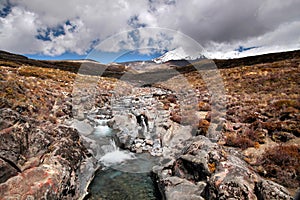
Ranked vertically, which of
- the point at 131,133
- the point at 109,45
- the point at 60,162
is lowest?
the point at 131,133

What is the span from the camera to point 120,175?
10.3 m

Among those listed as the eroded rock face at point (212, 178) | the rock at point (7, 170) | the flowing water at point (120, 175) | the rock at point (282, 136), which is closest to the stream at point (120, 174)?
the flowing water at point (120, 175)

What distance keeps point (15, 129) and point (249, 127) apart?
12635 millimetres

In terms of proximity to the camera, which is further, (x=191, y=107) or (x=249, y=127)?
(x=191, y=107)

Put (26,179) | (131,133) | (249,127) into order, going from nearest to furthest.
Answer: (26,179) < (249,127) < (131,133)

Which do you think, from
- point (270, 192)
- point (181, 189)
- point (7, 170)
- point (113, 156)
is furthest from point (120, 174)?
point (270, 192)

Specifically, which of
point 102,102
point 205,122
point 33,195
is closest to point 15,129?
point 33,195

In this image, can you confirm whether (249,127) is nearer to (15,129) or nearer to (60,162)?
(60,162)

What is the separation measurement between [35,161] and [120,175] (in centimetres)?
441

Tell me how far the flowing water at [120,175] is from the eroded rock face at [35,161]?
4.61ft

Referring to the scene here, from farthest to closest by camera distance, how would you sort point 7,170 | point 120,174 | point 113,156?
point 113,156
point 120,174
point 7,170

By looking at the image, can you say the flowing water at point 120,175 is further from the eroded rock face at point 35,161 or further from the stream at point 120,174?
the eroded rock face at point 35,161

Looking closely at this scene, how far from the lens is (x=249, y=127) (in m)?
12.2

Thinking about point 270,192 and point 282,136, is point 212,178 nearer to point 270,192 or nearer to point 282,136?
point 270,192
